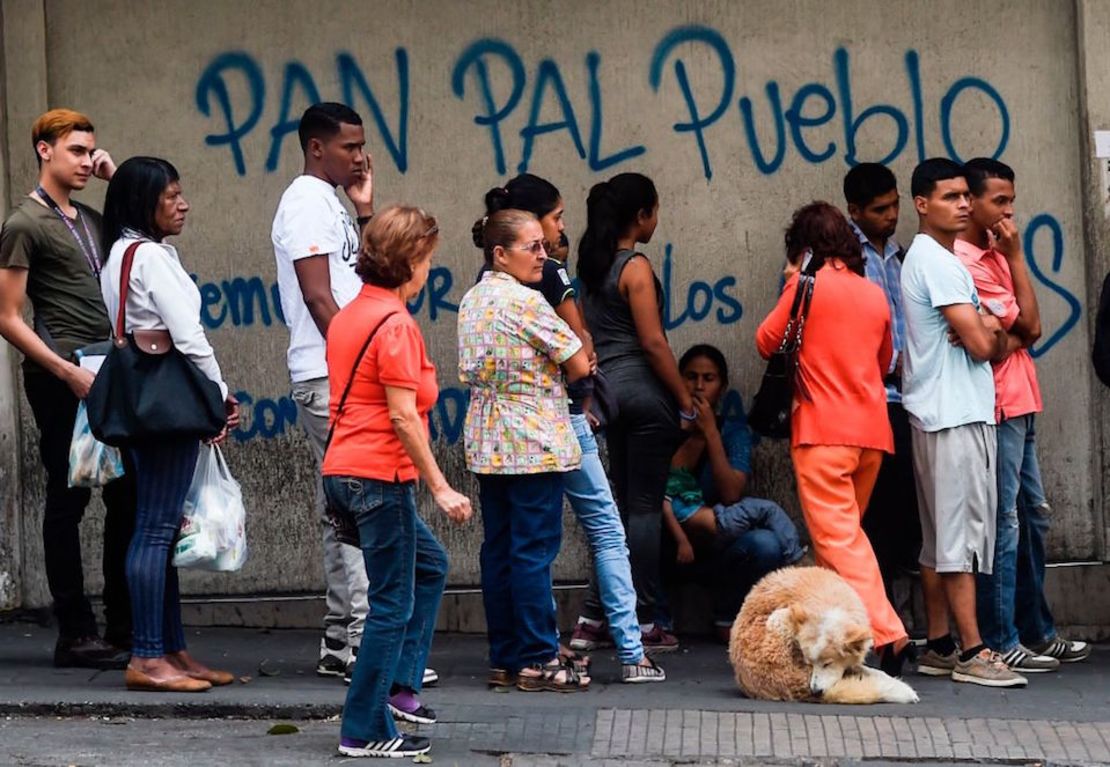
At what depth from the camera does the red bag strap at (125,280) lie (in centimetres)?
711

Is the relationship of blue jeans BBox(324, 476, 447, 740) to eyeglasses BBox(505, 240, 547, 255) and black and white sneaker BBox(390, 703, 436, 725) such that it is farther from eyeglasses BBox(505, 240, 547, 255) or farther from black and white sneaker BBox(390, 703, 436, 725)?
eyeglasses BBox(505, 240, 547, 255)

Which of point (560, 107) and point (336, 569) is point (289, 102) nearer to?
point (560, 107)

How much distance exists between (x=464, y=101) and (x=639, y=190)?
1.02 metres

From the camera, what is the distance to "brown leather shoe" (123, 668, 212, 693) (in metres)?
7.25

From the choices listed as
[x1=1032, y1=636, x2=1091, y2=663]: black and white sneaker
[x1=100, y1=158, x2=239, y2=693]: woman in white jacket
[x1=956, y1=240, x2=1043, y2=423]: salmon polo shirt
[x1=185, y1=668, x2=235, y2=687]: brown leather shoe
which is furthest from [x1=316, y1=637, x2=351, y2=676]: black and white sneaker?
[x1=1032, y1=636, x2=1091, y2=663]: black and white sneaker

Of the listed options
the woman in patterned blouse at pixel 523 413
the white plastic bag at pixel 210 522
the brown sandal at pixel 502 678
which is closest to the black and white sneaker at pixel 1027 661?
the woman in patterned blouse at pixel 523 413

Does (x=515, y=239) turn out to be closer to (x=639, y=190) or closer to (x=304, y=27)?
(x=639, y=190)

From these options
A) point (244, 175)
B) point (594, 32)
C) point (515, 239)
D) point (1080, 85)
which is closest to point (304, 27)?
point (244, 175)

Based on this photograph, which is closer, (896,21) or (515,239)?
(515,239)

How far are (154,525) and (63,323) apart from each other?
96 cm

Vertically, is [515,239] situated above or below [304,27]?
below

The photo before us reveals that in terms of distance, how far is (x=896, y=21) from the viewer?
8.69 m

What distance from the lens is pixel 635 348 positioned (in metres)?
8.18

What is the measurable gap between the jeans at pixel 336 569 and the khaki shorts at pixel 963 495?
2128mm
